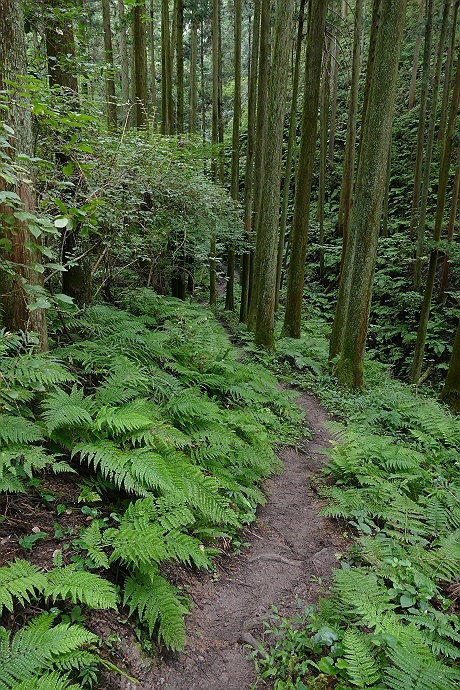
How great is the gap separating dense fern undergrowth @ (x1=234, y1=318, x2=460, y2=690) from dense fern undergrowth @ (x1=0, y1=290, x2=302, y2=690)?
82 centimetres

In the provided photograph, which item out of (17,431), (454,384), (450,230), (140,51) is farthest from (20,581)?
(450,230)

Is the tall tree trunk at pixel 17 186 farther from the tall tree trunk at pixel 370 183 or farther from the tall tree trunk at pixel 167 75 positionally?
the tall tree trunk at pixel 167 75

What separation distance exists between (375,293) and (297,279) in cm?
672

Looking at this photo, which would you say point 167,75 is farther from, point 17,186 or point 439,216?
point 17,186

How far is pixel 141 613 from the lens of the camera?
8.14 feet

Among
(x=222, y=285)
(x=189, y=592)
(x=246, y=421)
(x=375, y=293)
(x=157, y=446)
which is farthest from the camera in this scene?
(x=222, y=285)

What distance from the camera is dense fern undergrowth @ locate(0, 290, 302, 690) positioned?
2105 millimetres

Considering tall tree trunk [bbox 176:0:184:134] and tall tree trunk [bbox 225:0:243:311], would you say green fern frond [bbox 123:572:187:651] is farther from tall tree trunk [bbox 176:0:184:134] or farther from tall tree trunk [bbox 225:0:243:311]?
tall tree trunk [bbox 225:0:243:311]

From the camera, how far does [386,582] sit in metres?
3.08

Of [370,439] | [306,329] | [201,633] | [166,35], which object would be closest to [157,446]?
[201,633]

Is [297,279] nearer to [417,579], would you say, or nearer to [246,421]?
[246,421]

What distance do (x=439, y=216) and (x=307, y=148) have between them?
11.3 ft

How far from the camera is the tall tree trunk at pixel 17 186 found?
288 cm

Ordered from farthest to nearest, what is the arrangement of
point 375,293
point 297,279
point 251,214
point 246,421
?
point 375,293
point 251,214
point 297,279
point 246,421
